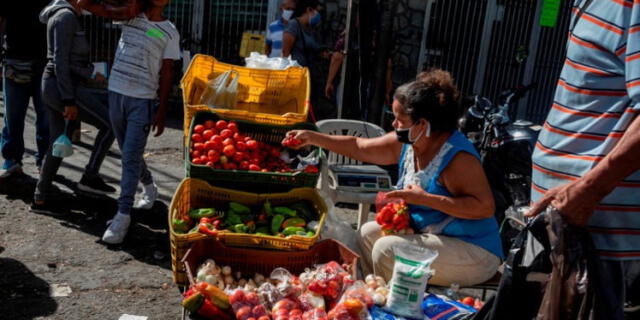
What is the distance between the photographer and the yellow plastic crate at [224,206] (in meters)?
3.34

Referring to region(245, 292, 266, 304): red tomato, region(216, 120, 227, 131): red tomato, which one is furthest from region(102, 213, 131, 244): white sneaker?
region(245, 292, 266, 304): red tomato

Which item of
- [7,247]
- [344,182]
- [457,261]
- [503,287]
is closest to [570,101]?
[503,287]

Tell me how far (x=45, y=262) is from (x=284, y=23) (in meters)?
4.05

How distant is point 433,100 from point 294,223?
111 centimetres

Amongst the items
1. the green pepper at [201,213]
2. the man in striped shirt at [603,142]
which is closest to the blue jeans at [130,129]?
the green pepper at [201,213]

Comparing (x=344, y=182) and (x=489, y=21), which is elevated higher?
(x=489, y=21)

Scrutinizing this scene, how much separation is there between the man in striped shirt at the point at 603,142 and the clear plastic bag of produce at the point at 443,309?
0.82 meters

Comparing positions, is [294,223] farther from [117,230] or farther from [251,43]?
[251,43]

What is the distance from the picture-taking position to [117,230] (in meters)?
4.70

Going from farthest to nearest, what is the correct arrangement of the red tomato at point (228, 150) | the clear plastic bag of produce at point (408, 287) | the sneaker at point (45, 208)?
the sneaker at point (45, 208), the red tomato at point (228, 150), the clear plastic bag of produce at point (408, 287)

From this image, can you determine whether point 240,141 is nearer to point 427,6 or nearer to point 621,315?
point 621,315

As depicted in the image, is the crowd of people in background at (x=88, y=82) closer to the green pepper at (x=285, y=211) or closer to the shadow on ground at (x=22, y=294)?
the shadow on ground at (x=22, y=294)

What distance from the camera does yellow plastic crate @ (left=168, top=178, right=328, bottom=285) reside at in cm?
334

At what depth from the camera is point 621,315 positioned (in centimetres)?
211
